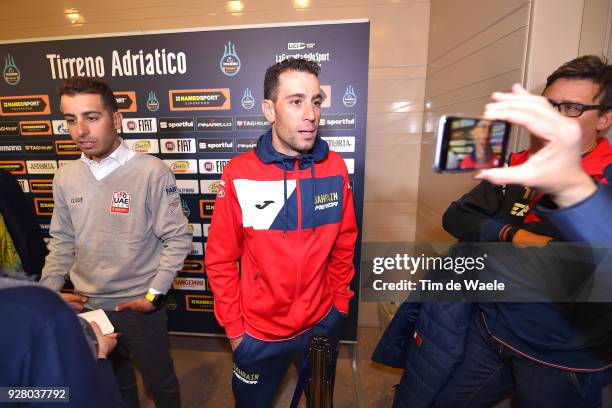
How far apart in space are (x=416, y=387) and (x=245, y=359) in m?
0.77

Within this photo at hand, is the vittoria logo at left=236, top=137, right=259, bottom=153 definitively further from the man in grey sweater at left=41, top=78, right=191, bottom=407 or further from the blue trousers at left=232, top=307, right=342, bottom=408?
the blue trousers at left=232, top=307, right=342, bottom=408

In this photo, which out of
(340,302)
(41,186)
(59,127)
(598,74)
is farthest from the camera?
(41,186)

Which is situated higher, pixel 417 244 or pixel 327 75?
pixel 327 75

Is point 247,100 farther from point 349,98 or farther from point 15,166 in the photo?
point 15,166

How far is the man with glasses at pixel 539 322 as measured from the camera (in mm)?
927

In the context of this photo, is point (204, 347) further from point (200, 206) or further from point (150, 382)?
point (200, 206)

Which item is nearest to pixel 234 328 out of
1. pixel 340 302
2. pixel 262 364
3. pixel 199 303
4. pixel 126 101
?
pixel 262 364

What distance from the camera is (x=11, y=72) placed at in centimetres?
216

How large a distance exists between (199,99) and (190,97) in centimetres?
7

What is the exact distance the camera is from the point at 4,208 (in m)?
1.47

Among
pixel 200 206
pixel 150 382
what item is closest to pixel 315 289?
pixel 150 382

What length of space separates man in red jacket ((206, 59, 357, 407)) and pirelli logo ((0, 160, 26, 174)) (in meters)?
2.06

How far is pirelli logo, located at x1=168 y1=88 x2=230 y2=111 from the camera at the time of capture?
6.77ft

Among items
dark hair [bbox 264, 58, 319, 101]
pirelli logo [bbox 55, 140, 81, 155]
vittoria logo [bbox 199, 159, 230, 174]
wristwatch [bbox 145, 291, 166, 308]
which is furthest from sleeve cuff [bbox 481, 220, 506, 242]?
pirelli logo [bbox 55, 140, 81, 155]
